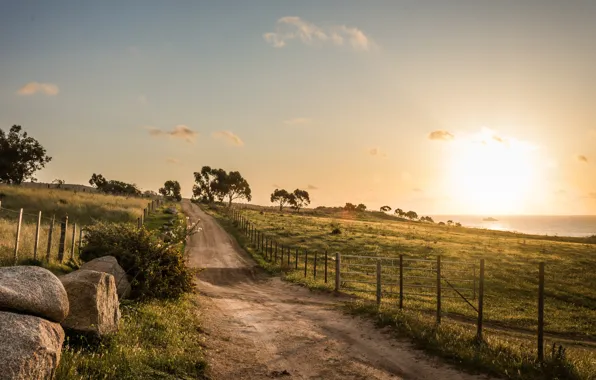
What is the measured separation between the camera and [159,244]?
56.2 feet

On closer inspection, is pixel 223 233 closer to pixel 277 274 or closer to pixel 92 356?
pixel 277 274

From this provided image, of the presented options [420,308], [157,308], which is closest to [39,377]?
[157,308]

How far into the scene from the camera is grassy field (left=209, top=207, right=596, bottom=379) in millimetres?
11391

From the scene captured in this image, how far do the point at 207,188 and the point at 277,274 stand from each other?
365 feet

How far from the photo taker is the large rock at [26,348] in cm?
627

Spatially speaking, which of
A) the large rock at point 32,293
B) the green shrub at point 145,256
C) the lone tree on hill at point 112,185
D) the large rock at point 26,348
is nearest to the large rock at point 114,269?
the green shrub at point 145,256

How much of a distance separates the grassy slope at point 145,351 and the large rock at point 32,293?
1034 mm

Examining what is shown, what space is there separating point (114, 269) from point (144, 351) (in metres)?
5.29

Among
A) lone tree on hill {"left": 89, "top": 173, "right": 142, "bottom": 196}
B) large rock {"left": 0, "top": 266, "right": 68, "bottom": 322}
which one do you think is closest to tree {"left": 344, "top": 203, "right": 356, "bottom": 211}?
lone tree on hill {"left": 89, "top": 173, "right": 142, "bottom": 196}

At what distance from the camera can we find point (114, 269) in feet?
47.1

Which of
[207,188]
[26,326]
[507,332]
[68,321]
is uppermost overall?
[207,188]

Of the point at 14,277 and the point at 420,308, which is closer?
the point at 14,277

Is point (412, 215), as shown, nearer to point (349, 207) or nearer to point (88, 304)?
point (349, 207)

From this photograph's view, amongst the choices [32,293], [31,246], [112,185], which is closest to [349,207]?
[112,185]
